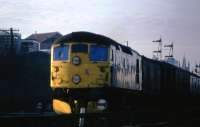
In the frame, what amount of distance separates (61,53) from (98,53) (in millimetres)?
1740

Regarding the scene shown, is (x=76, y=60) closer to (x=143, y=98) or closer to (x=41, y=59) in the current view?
(x=143, y=98)

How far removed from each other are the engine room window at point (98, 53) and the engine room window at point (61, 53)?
1144mm

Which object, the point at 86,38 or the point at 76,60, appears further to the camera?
the point at 86,38

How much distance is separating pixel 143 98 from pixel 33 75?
24.5 meters

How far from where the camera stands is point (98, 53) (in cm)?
2047

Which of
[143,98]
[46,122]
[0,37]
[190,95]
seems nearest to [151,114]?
[46,122]

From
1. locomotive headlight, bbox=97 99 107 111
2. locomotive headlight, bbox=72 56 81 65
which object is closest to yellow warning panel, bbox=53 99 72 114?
locomotive headlight, bbox=97 99 107 111

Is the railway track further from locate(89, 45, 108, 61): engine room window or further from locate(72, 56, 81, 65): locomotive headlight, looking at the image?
locate(72, 56, 81, 65): locomotive headlight

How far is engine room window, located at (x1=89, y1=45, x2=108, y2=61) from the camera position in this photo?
797 inches

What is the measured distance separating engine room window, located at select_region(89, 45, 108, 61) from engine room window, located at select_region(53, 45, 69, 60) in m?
1.14

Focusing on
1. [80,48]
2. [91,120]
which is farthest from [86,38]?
[91,120]

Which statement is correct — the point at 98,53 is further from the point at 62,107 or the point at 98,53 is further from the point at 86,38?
the point at 62,107

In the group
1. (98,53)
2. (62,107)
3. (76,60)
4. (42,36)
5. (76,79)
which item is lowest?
(62,107)

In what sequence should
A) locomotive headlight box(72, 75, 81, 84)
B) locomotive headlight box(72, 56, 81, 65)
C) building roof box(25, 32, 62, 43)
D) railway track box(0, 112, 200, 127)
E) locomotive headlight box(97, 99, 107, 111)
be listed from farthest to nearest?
1. building roof box(25, 32, 62, 43)
2. locomotive headlight box(72, 56, 81, 65)
3. locomotive headlight box(72, 75, 81, 84)
4. locomotive headlight box(97, 99, 107, 111)
5. railway track box(0, 112, 200, 127)
